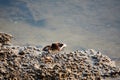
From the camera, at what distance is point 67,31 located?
70.4 ft

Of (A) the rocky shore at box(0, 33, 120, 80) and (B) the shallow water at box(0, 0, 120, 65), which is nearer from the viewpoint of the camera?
(A) the rocky shore at box(0, 33, 120, 80)

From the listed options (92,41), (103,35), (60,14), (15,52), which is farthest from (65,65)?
(60,14)

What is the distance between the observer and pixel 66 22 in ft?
75.8

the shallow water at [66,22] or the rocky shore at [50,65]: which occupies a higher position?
the shallow water at [66,22]

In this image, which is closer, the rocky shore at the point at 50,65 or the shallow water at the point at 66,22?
the rocky shore at the point at 50,65

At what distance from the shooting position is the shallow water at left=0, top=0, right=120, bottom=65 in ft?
61.4

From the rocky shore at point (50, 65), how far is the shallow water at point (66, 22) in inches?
571

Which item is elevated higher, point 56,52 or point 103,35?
point 103,35

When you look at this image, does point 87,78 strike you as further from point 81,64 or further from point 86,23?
point 86,23

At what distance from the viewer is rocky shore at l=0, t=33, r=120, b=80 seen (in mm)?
1887

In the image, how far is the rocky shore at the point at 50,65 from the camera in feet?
6.19

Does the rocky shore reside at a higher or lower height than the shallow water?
lower

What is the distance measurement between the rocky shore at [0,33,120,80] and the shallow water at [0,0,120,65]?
571 inches

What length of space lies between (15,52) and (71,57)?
457 mm
